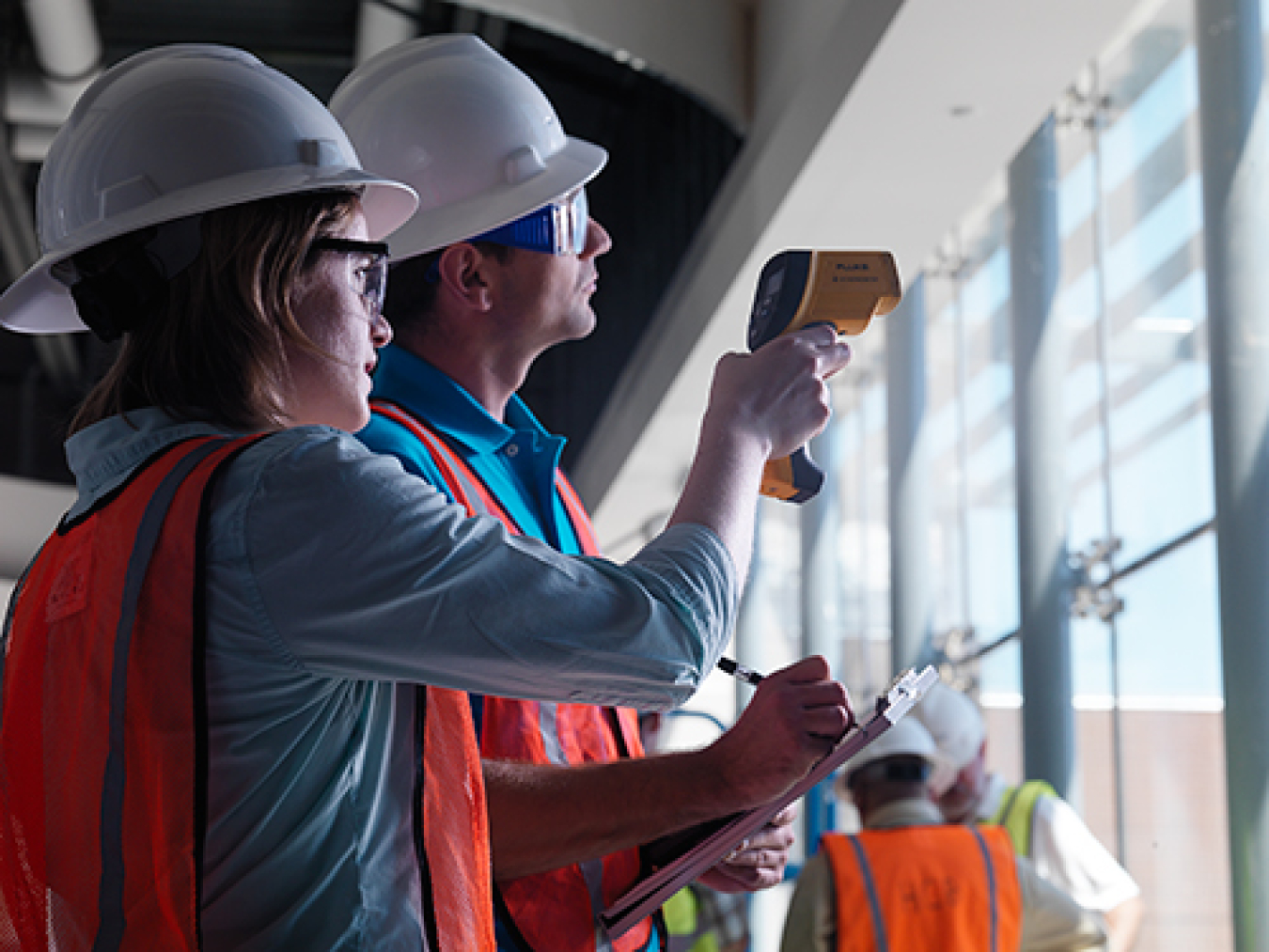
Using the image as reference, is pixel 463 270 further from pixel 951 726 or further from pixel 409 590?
pixel 951 726

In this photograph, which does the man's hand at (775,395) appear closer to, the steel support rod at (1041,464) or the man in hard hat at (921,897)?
the man in hard hat at (921,897)

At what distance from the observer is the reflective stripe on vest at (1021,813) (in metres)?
5.60

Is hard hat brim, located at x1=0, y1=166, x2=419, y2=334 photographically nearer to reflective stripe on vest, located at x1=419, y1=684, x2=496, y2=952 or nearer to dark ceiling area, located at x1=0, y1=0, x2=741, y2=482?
reflective stripe on vest, located at x1=419, y1=684, x2=496, y2=952

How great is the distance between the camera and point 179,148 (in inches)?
60.3

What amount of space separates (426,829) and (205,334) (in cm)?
48

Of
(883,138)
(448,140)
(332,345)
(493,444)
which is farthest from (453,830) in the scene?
(883,138)

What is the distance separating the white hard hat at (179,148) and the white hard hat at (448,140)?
0.62 metres

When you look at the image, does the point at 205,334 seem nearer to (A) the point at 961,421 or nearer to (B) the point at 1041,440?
(B) the point at 1041,440

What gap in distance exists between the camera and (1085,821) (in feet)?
20.7

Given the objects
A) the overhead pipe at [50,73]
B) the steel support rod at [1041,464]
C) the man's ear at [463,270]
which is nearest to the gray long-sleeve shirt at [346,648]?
the man's ear at [463,270]

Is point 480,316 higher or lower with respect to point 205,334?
higher

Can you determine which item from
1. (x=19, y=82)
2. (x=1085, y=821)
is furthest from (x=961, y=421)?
(x=19, y=82)

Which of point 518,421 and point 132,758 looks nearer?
point 132,758

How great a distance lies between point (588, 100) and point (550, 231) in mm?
6254
